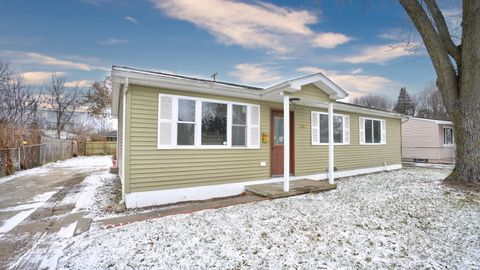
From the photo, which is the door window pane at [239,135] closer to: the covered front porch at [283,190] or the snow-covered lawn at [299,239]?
the covered front porch at [283,190]

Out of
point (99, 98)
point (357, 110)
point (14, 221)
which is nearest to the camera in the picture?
point (14, 221)

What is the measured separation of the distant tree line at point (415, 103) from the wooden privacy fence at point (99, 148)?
105ft

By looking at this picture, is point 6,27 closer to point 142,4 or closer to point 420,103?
point 142,4

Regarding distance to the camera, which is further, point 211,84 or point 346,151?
point 346,151

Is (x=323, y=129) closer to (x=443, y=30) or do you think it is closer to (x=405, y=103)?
(x=443, y=30)

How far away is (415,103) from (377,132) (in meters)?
33.3

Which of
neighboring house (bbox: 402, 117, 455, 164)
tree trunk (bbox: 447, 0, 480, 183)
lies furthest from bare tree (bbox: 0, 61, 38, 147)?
neighboring house (bbox: 402, 117, 455, 164)

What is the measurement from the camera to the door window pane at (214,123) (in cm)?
584

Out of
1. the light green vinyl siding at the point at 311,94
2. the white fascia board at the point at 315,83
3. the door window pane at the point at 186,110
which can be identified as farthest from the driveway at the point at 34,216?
the light green vinyl siding at the point at 311,94

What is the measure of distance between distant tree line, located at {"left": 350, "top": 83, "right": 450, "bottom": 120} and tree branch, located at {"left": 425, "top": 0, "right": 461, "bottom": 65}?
2663 cm

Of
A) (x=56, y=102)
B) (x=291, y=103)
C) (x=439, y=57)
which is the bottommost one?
(x=291, y=103)

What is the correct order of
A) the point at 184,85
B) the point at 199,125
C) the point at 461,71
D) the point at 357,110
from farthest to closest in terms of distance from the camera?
the point at 357,110, the point at 461,71, the point at 199,125, the point at 184,85

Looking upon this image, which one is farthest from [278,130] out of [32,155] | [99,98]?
[99,98]

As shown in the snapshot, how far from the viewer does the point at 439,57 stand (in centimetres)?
626
